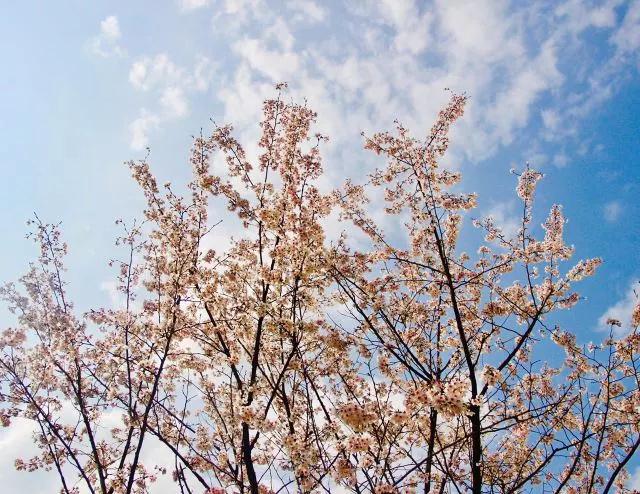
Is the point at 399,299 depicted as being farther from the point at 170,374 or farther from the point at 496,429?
the point at 170,374

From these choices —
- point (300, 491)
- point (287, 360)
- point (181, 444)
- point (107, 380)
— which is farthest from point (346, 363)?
point (107, 380)

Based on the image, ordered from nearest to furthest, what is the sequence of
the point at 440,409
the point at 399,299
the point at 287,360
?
the point at 440,409 < the point at 287,360 < the point at 399,299

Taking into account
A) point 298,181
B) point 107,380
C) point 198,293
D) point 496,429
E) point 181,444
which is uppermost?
point 298,181

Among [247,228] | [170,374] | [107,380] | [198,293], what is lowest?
[107,380]

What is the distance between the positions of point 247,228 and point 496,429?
5.43m

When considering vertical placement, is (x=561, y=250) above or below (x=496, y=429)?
above

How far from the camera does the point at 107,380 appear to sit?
8.30 metres

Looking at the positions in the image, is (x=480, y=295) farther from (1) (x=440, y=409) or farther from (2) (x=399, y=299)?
(1) (x=440, y=409)

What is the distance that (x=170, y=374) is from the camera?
9516 millimetres

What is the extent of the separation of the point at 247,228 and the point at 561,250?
580 centimetres

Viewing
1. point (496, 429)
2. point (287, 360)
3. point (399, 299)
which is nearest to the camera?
point (496, 429)

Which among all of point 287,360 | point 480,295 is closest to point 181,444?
point 287,360

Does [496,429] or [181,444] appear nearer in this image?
[496,429]

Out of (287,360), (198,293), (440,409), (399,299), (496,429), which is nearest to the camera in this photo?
(440,409)
